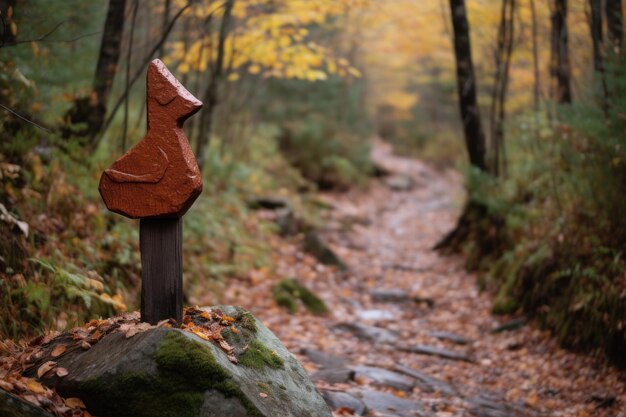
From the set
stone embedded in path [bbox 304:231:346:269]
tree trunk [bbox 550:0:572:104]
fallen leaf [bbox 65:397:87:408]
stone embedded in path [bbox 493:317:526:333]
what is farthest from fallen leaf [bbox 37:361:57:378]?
tree trunk [bbox 550:0:572:104]

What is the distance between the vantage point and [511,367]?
21.3 ft

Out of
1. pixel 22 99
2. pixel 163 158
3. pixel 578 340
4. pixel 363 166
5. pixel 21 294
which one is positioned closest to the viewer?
pixel 163 158

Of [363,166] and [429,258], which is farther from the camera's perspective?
[363,166]

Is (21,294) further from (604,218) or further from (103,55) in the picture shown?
(604,218)

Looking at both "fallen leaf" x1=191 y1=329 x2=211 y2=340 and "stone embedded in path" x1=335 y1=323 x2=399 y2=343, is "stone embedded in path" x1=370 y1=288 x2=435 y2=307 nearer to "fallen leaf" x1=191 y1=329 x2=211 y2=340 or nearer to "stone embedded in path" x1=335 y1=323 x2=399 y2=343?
"stone embedded in path" x1=335 y1=323 x2=399 y2=343

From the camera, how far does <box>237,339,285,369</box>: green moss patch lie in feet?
11.7

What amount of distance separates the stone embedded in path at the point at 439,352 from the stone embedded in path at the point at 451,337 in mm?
448

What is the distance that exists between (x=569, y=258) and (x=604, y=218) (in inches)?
29.2

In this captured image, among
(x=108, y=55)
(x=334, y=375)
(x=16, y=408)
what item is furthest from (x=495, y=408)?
(x=108, y=55)

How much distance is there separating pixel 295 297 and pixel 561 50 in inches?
230

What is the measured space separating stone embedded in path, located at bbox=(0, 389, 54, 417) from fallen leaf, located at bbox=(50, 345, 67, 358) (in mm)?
667

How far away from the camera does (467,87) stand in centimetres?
996

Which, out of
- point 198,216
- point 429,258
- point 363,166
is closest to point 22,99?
point 198,216

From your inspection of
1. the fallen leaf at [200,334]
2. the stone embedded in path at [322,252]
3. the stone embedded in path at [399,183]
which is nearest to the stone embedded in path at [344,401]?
the fallen leaf at [200,334]
